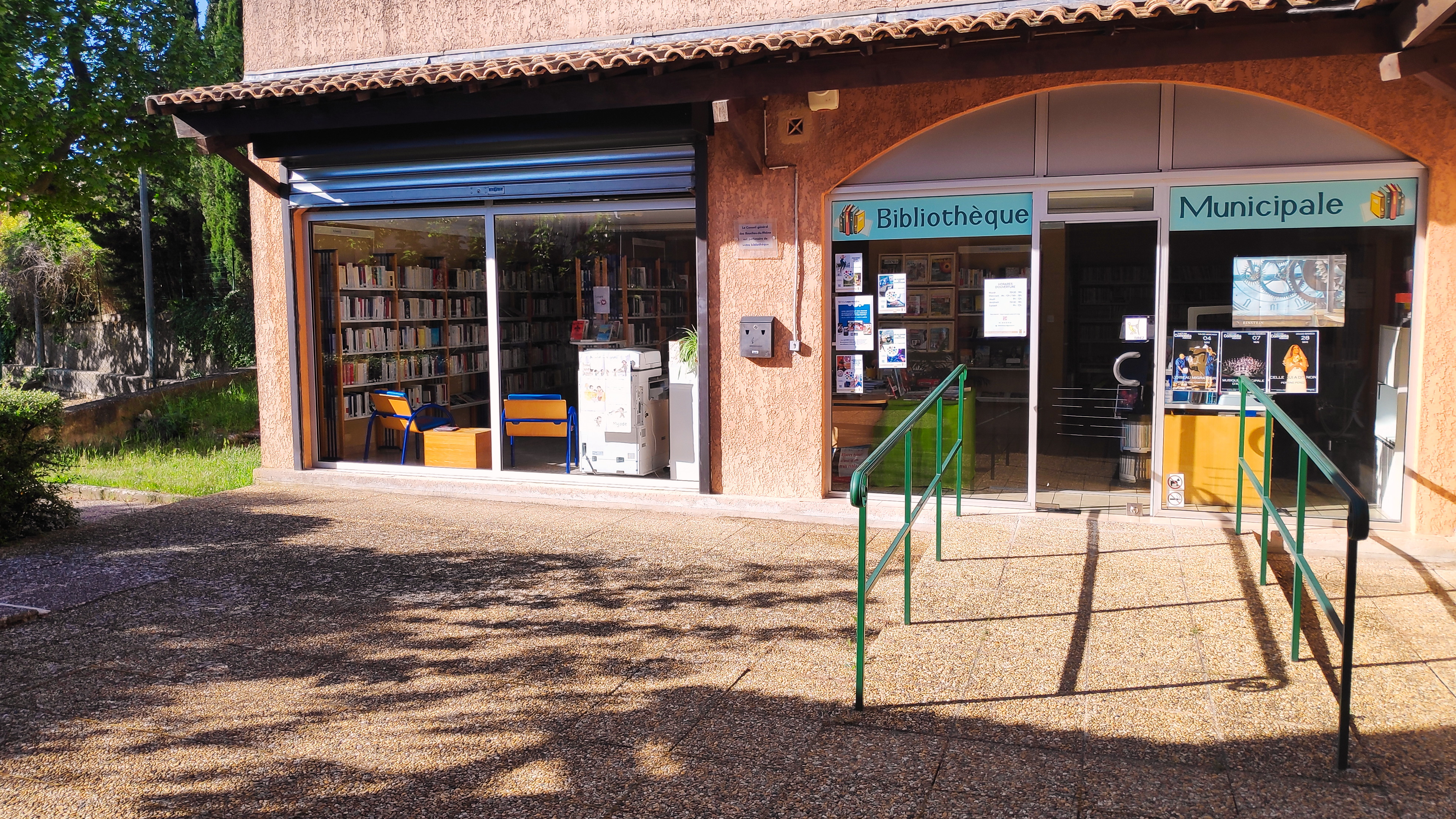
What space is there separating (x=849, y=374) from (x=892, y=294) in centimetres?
69

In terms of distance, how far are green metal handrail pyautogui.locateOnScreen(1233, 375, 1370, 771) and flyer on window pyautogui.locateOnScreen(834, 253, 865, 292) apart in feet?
9.08

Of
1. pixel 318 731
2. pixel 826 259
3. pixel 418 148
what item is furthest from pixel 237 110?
pixel 318 731

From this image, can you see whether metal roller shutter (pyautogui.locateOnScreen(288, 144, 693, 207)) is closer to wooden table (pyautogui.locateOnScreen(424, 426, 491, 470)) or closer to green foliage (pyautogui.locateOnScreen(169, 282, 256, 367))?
wooden table (pyautogui.locateOnScreen(424, 426, 491, 470))

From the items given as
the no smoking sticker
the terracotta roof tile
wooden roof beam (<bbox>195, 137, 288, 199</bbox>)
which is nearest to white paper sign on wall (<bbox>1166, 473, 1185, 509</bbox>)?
the no smoking sticker

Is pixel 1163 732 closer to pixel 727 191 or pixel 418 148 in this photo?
pixel 727 191

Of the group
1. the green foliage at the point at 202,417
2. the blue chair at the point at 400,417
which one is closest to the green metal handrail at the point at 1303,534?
the blue chair at the point at 400,417

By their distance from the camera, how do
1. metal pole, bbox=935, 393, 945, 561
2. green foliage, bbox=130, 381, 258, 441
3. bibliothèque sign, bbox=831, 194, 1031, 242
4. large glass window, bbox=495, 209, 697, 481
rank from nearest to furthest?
metal pole, bbox=935, 393, 945, 561 → bibliothèque sign, bbox=831, 194, 1031, 242 → large glass window, bbox=495, 209, 697, 481 → green foliage, bbox=130, 381, 258, 441

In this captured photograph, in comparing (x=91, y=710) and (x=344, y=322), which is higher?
(x=344, y=322)

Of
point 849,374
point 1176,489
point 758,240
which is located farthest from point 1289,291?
point 758,240

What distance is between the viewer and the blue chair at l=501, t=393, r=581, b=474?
946 cm

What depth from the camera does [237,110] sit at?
28.6 feet

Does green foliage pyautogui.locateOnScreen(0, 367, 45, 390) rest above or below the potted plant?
below

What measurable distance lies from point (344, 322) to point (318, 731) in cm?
683

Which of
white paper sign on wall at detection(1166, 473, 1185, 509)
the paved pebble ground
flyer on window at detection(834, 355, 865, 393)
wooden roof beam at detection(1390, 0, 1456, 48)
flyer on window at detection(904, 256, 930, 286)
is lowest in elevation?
the paved pebble ground
